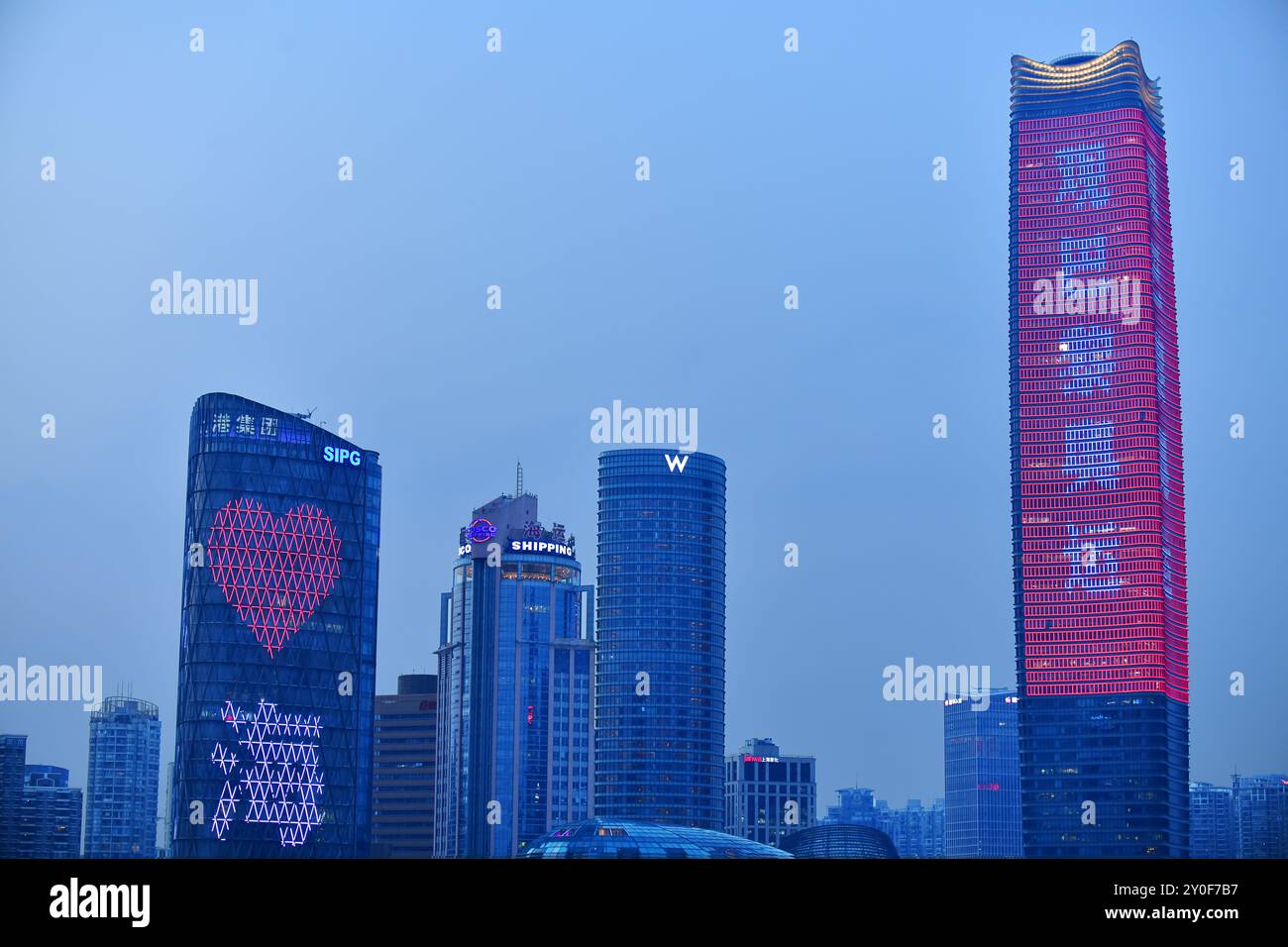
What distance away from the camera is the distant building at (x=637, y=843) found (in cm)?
11088

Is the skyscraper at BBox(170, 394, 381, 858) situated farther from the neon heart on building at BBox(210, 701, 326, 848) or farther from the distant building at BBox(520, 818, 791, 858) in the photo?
the distant building at BBox(520, 818, 791, 858)

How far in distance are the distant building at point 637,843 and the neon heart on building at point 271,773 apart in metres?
54.8

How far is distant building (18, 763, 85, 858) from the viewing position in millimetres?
173488

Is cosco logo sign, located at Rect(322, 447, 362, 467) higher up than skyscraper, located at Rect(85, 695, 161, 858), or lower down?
higher up

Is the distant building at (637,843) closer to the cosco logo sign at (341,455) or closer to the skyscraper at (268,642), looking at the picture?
the skyscraper at (268,642)

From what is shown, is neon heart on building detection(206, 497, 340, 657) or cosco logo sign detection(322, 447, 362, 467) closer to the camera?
neon heart on building detection(206, 497, 340, 657)

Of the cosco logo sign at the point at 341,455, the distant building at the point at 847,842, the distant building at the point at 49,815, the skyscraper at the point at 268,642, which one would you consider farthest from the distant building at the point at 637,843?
the distant building at the point at 49,815

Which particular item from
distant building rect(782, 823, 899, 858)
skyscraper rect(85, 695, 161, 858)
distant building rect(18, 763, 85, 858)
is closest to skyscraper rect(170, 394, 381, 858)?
distant building rect(18, 763, 85, 858)

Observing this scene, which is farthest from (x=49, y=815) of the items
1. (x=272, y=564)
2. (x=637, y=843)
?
(x=637, y=843)

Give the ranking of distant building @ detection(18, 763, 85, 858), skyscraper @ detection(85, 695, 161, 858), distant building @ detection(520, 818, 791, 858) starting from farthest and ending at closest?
skyscraper @ detection(85, 695, 161, 858) < distant building @ detection(18, 763, 85, 858) < distant building @ detection(520, 818, 791, 858)

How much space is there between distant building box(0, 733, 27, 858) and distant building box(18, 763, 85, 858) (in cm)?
104

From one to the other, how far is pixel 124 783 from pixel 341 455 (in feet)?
150
